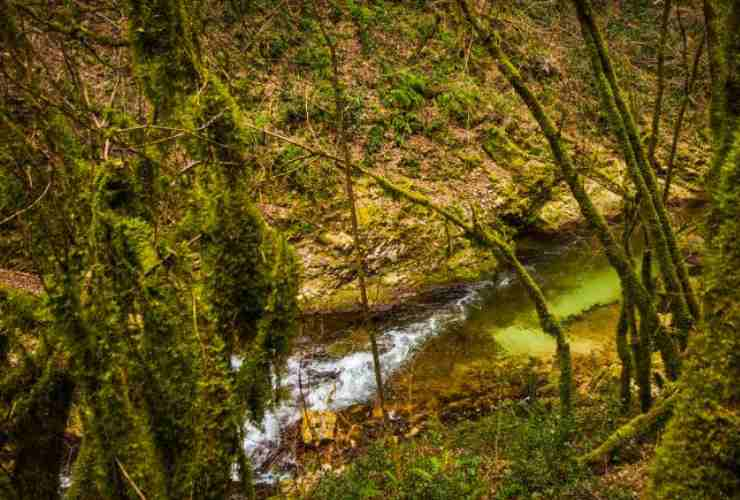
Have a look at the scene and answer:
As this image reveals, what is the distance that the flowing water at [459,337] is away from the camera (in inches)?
318

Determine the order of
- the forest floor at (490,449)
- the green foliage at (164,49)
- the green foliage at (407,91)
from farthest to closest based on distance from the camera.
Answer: the green foliage at (407,91), the forest floor at (490,449), the green foliage at (164,49)

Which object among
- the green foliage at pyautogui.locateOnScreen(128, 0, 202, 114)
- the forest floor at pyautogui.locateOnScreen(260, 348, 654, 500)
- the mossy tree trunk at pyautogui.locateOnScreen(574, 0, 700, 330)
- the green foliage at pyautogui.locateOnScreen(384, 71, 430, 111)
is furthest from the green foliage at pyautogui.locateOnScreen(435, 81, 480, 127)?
the green foliage at pyautogui.locateOnScreen(128, 0, 202, 114)

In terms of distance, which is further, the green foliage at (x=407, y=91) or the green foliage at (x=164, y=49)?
the green foliage at (x=407, y=91)

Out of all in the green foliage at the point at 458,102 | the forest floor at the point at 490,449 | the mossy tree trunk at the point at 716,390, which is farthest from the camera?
the green foliage at the point at 458,102

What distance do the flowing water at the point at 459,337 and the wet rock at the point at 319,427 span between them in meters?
0.27

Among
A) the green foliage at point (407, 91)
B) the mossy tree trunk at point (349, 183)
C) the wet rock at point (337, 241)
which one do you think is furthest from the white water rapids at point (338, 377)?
the green foliage at point (407, 91)

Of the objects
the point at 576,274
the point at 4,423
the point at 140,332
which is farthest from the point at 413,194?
the point at 576,274

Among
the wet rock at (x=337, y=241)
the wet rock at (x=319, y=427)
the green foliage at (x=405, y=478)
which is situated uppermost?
the wet rock at (x=337, y=241)

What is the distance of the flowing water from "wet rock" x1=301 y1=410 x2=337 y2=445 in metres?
0.27

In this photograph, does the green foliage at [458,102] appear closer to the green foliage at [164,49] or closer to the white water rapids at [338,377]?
the white water rapids at [338,377]

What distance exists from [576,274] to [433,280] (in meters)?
3.60

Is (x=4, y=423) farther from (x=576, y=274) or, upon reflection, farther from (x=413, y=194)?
(x=576, y=274)

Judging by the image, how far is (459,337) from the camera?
9.66 meters

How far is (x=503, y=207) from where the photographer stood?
42.1ft
